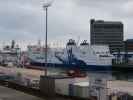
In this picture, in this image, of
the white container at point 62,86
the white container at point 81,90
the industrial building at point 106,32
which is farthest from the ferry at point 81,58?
the white container at point 81,90

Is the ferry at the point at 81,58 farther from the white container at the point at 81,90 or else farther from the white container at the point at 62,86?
the white container at the point at 81,90

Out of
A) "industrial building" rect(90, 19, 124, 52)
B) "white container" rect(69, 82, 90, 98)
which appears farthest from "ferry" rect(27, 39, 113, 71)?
"white container" rect(69, 82, 90, 98)

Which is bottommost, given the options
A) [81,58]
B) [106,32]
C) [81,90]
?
[81,90]

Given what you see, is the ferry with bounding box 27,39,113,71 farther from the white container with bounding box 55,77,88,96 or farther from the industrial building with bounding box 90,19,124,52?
the white container with bounding box 55,77,88,96

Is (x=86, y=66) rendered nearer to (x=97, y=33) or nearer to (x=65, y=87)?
(x=97, y=33)

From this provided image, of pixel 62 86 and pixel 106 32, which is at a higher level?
pixel 106 32

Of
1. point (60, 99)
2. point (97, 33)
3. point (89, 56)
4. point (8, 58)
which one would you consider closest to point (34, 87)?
point (60, 99)

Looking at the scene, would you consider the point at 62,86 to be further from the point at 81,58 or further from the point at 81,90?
the point at 81,58

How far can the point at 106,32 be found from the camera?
16938 centimetres

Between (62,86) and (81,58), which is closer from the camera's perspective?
(62,86)

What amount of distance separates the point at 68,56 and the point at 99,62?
9417 millimetres

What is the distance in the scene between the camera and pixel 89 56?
11219 cm

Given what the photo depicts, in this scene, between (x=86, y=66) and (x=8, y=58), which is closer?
(x=86, y=66)

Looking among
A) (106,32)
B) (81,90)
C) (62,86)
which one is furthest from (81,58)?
(81,90)
